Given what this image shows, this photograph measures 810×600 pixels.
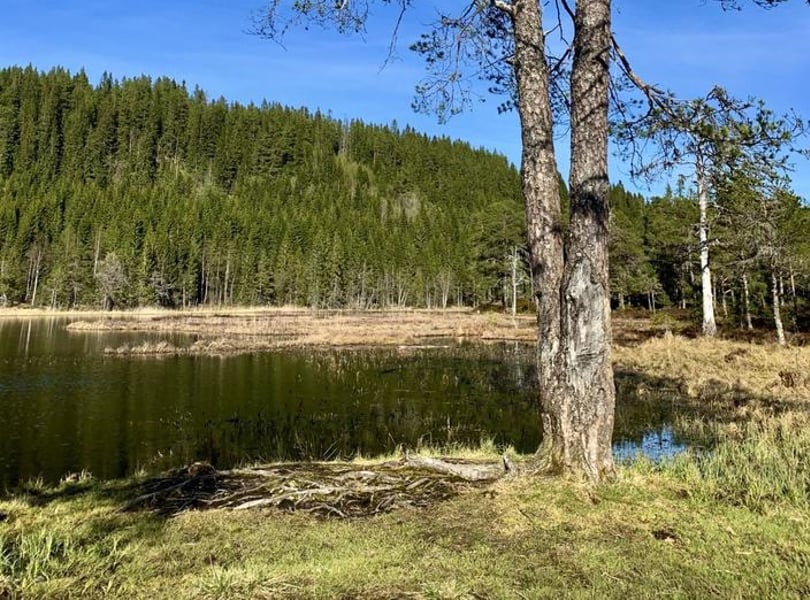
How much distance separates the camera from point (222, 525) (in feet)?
16.1

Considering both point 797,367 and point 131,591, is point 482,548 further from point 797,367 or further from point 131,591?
point 797,367

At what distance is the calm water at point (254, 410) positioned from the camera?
469 inches

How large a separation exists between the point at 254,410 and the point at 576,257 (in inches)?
518

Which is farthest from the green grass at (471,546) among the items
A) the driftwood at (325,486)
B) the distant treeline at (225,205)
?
the distant treeline at (225,205)

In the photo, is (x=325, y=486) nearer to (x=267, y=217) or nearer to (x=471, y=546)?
(x=471, y=546)

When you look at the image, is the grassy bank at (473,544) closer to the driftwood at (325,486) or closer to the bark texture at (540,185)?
the driftwood at (325,486)

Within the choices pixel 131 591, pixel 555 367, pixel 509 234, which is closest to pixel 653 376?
pixel 555 367

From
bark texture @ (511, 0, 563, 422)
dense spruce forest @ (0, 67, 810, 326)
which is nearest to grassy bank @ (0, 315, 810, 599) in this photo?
bark texture @ (511, 0, 563, 422)

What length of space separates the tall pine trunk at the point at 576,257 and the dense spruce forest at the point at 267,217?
2.38m

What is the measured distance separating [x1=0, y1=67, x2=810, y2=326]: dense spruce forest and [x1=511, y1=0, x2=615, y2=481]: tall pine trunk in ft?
7.80

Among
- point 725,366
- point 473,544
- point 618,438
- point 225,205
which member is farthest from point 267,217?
point 473,544

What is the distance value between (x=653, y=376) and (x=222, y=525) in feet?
62.3

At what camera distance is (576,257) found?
580 centimetres

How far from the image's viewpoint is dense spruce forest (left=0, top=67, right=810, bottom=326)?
2958 inches
